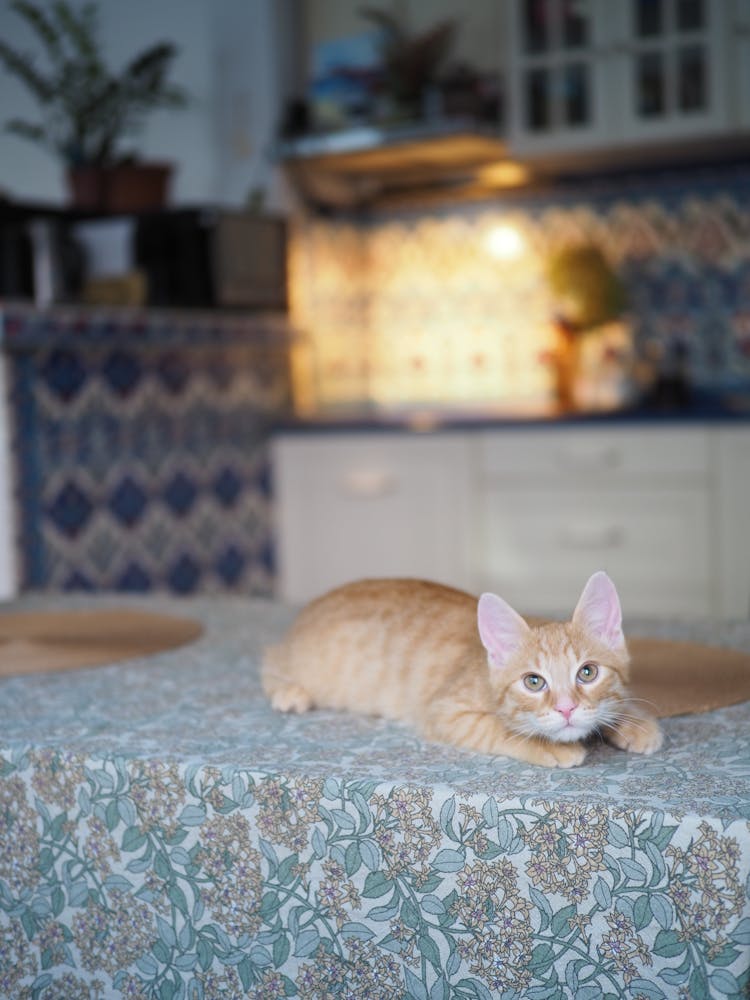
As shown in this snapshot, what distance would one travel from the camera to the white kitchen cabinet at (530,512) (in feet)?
12.0

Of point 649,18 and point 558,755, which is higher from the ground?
point 649,18

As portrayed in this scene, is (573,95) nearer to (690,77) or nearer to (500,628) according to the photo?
(690,77)

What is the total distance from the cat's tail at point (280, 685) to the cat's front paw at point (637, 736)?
348mm

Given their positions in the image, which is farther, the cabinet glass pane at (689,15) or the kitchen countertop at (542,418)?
the cabinet glass pane at (689,15)

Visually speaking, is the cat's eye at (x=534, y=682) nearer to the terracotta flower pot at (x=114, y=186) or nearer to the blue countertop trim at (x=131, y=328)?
the blue countertop trim at (x=131, y=328)

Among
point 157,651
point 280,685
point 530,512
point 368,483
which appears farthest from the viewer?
point 368,483

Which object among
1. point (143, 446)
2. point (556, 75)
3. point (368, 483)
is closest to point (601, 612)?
point (143, 446)

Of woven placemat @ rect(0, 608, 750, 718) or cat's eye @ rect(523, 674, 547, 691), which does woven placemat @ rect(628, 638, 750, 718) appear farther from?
cat's eye @ rect(523, 674, 547, 691)

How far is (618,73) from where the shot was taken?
390cm

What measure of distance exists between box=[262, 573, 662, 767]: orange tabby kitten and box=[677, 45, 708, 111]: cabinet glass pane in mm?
2794

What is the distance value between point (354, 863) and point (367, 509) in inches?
120

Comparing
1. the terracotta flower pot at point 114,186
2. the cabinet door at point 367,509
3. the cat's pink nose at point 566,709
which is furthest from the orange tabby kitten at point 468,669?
the terracotta flower pot at point 114,186

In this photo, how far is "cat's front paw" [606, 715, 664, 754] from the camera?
A: 3.67 feet

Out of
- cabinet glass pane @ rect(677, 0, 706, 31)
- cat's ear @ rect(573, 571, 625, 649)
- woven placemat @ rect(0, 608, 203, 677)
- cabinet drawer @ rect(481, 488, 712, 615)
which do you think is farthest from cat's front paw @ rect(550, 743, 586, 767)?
cabinet glass pane @ rect(677, 0, 706, 31)
